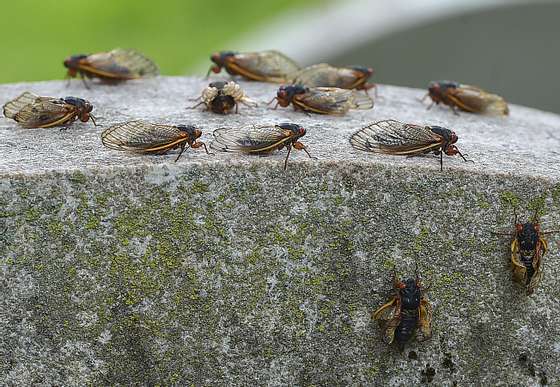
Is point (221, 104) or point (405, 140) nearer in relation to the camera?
point (405, 140)

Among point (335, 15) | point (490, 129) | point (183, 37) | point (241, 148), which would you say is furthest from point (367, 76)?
point (183, 37)

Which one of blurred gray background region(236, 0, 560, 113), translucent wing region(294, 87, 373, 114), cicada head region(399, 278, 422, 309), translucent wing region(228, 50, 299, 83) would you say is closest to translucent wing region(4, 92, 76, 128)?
translucent wing region(294, 87, 373, 114)

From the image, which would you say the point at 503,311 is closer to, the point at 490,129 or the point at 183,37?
the point at 490,129

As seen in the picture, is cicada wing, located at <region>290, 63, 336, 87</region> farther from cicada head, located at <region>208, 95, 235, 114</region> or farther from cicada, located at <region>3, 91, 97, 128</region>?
cicada, located at <region>3, 91, 97, 128</region>

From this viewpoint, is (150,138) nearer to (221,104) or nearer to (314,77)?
(221,104)

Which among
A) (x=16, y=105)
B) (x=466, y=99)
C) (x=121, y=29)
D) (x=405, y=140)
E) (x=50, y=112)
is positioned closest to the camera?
(x=405, y=140)

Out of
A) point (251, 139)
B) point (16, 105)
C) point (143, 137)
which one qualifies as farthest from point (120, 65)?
→ point (251, 139)
